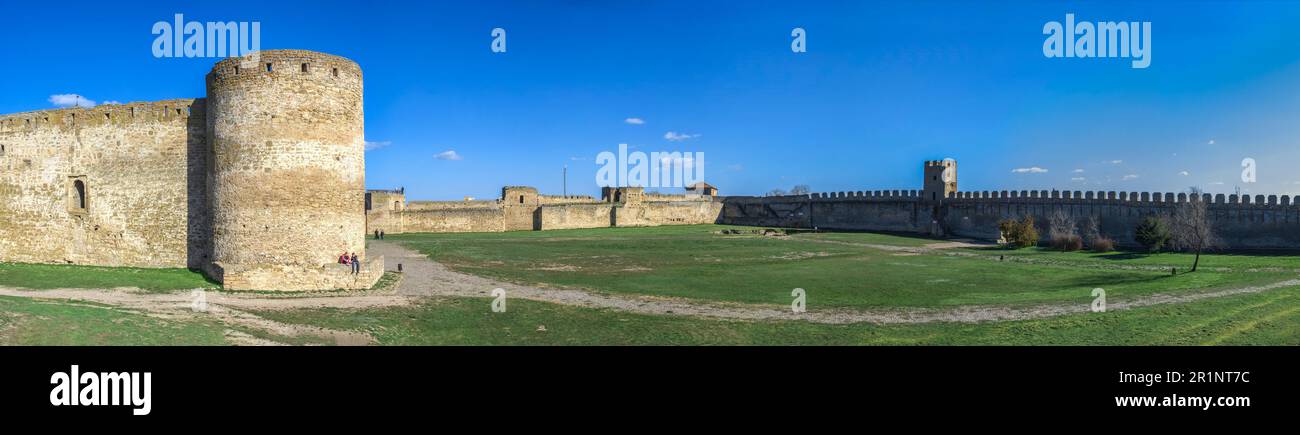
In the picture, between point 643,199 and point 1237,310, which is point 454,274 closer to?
point 1237,310

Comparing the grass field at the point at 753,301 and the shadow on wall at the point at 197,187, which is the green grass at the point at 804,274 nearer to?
the grass field at the point at 753,301

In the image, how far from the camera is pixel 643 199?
182ft

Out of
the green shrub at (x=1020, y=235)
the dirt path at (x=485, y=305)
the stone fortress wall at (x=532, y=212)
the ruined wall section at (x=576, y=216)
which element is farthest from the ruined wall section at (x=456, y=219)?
the green shrub at (x=1020, y=235)

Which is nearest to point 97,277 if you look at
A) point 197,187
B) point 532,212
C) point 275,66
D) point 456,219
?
point 197,187

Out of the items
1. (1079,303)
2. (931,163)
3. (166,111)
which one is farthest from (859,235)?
(166,111)

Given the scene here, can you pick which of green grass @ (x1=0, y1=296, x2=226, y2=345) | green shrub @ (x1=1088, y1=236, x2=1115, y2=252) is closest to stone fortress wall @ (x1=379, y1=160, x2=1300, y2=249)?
green shrub @ (x1=1088, y1=236, x2=1115, y2=252)

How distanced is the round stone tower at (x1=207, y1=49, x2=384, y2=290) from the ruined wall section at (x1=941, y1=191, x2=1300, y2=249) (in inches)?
1461

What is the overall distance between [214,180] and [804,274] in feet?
58.3

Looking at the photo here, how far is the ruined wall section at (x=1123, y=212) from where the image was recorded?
30562 mm

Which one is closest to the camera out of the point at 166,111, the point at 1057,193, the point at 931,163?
the point at 166,111

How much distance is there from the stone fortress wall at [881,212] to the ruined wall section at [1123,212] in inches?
1.5

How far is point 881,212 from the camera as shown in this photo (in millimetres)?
51469

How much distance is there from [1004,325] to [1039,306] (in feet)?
10.2

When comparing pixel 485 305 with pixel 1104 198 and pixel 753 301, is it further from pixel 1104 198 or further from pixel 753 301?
pixel 1104 198
